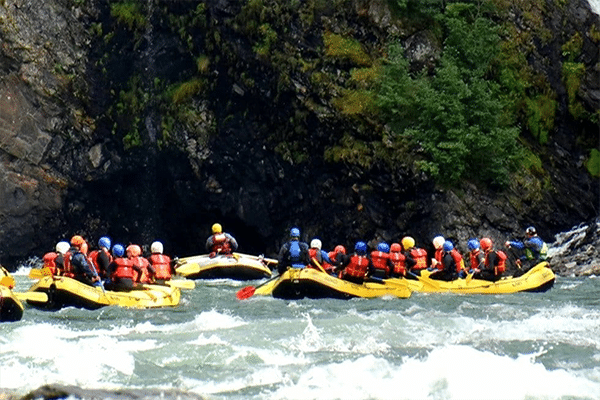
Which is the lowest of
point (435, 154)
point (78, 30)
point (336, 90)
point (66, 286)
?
point (66, 286)

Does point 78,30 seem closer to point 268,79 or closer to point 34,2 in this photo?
point 34,2

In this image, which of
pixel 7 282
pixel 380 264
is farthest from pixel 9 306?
pixel 380 264

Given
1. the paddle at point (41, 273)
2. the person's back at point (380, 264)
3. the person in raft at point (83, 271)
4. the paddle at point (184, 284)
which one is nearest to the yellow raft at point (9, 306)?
the paddle at point (41, 273)

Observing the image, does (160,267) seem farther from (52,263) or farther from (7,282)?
(7,282)

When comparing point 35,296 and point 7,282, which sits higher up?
point 7,282

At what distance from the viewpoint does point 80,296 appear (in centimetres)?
2161

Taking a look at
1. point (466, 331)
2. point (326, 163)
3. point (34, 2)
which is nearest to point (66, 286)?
point (466, 331)

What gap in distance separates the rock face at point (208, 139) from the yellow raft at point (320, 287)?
23.4ft

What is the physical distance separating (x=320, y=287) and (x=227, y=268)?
673 centimetres

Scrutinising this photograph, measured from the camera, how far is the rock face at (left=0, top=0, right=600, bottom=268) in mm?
32438

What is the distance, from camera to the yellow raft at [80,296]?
21.4m

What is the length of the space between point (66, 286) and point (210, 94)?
1455 centimetres

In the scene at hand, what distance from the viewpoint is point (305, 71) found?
33.1 meters

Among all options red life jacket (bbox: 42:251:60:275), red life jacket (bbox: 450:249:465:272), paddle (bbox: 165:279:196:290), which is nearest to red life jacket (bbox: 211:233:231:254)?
paddle (bbox: 165:279:196:290)
